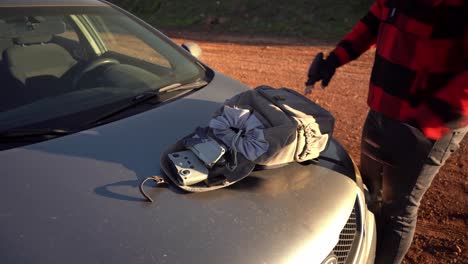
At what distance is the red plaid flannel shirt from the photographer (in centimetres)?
163

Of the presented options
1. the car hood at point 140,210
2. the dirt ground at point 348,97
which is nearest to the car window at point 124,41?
the car hood at point 140,210

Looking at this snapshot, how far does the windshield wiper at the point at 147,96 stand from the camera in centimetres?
203

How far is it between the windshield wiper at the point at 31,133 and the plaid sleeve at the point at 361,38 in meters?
1.46

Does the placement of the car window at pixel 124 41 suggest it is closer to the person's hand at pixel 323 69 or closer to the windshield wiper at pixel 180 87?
the windshield wiper at pixel 180 87

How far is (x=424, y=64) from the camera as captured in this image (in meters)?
1.71

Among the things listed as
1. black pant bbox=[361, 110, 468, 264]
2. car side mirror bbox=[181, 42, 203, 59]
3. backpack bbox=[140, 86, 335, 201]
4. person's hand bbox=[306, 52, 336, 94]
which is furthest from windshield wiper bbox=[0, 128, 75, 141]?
black pant bbox=[361, 110, 468, 264]

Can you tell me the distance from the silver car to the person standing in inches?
5.9

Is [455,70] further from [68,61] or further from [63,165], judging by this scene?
[68,61]

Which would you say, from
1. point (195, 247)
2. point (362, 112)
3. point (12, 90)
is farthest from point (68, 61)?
point (362, 112)

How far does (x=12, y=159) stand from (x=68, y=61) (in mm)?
931

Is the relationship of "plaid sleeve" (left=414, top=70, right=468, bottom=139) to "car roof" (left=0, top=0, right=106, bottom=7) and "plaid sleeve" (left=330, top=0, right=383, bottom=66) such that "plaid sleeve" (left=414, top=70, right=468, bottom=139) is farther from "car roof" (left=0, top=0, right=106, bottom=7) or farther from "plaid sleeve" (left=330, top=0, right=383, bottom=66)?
"car roof" (left=0, top=0, right=106, bottom=7)

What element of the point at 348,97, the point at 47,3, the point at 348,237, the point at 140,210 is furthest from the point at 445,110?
the point at 348,97

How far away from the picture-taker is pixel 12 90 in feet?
6.86

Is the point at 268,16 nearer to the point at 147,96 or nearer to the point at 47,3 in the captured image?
the point at 47,3
